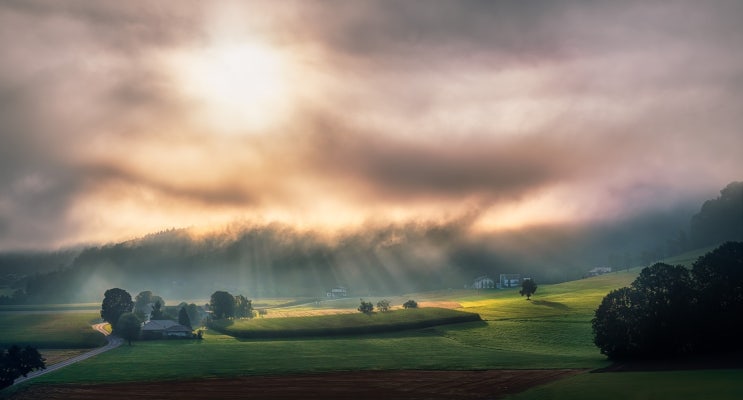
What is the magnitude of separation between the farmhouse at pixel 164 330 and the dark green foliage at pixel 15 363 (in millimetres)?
80083

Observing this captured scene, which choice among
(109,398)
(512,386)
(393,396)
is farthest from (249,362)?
(512,386)

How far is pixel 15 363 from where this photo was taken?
96812 millimetres

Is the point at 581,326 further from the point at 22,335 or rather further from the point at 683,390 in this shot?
the point at 22,335

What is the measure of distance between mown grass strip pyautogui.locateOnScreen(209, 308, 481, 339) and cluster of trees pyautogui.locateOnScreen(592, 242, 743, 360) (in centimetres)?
7008

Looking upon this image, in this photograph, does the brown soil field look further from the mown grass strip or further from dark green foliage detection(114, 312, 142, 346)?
dark green foliage detection(114, 312, 142, 346)

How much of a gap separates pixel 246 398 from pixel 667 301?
237 ft

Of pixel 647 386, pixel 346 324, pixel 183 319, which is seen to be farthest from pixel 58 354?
pixel 647 386

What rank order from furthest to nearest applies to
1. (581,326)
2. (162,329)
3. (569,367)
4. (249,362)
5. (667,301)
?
(162,329), (581,326), (249,362), (667,301), (569,367)

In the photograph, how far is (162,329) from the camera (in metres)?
182

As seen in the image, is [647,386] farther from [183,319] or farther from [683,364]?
[183,319]

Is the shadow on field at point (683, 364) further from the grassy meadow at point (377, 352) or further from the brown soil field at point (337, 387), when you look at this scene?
the brown soil field at point (337, 387)

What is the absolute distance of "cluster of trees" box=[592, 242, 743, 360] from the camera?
105875mm

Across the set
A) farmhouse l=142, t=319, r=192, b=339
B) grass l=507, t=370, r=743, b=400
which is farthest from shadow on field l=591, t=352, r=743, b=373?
farmhouse l=142, t=319, r=192, b=339

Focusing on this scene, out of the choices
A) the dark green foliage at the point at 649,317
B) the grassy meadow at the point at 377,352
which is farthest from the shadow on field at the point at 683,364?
the grassy meadow at the point at 377,352
